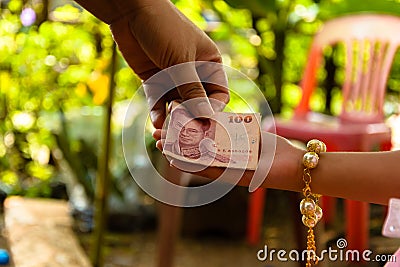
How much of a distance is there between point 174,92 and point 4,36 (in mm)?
1956

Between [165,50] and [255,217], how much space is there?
1.65m

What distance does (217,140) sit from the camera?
2.97ft

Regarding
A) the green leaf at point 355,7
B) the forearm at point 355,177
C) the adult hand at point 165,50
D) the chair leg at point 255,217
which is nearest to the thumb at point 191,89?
the adult hand at point 165,50

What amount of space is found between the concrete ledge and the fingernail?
908 millimetres

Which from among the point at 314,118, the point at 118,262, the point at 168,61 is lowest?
the point at 118,262

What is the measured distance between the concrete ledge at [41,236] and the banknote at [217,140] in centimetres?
90

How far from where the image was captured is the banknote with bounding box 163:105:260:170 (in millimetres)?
905

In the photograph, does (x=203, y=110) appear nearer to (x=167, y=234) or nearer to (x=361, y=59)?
(x=167, y=234)

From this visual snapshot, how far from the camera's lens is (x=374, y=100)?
255 cm

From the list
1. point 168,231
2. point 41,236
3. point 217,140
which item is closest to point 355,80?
point 168,231

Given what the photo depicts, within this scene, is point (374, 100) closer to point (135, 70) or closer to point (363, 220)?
point (363, 220)

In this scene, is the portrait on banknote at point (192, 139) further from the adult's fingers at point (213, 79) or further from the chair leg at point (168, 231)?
the chair leg at point (168, 231)

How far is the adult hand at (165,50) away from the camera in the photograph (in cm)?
96

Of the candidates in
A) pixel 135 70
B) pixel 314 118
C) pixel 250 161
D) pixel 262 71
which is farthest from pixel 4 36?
pixel 250 161
